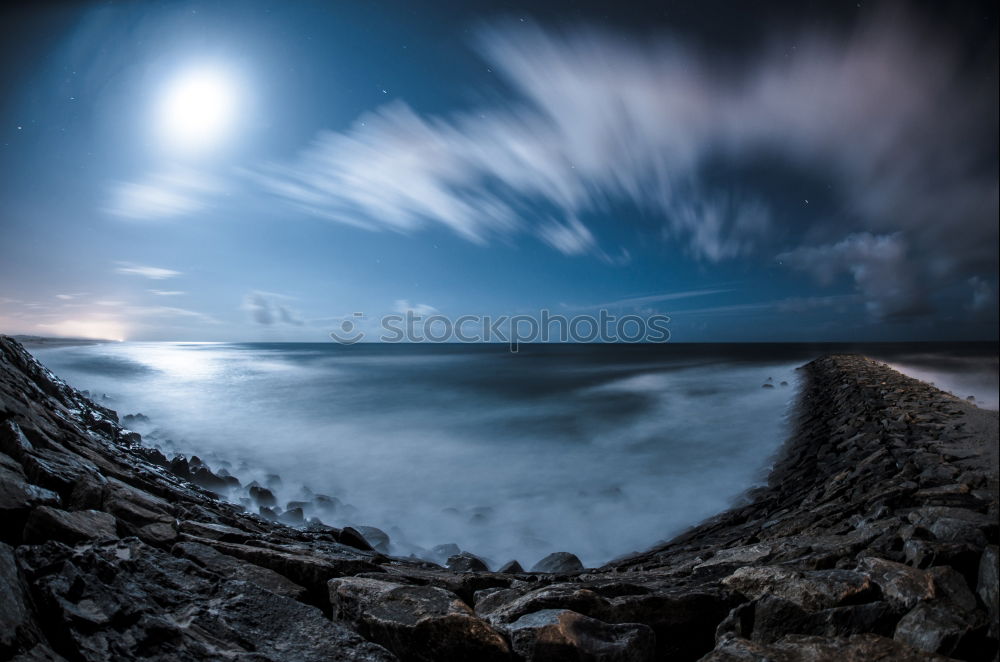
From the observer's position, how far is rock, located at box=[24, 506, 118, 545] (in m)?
2.21

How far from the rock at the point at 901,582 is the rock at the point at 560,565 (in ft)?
10.2

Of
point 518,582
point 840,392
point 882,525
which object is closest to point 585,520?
point 518,582

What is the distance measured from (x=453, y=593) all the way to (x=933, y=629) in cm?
223

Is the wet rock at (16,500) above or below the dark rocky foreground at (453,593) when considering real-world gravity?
above

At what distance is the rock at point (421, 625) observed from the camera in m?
1.99

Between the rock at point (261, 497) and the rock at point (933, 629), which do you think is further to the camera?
the rock at point (261, 497)

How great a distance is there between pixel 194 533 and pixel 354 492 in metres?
5.13

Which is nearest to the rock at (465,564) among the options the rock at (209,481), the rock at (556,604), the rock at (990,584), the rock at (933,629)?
the rock at (556,604)

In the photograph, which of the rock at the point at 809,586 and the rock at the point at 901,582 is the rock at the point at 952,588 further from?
the rock at the point at 809,586

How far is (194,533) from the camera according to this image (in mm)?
3037

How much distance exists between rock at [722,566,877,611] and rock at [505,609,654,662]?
714mm

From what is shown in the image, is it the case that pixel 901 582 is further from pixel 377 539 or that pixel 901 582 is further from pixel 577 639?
pixel 377 539

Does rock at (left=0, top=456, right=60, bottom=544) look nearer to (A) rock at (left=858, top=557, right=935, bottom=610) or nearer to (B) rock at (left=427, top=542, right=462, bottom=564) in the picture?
(B) rock at (left=427, top=542, right=462, bottom=564)

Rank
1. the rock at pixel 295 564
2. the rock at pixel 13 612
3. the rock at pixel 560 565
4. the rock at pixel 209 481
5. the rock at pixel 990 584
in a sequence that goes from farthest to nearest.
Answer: the rock at pixel 209 481 → the rock at pixel 560 565 → the rock at pixel 295 564 → the rock at pixel 990 584 → the rock at pixel 13 612
